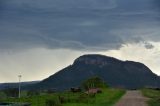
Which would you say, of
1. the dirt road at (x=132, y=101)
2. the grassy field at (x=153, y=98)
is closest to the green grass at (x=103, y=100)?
the dirt road at (x=132, y=101)

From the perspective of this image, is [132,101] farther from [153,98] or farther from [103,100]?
[153,98]

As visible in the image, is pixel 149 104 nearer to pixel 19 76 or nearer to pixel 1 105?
pixel 1 105

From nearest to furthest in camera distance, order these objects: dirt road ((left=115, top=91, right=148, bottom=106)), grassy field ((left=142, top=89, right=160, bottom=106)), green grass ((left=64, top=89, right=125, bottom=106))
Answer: dirt road ((left=115, top=91, right=148, bottom=106)) < grassy field ((left=142, top=89, right=160, bottom=106)) < green grass ((left=64, top=89, right=125, bottom=106))

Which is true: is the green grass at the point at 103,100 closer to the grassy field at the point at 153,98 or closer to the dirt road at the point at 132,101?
the dirt road at the point at 132,101

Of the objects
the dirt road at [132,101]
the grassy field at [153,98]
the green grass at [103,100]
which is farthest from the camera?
the green grass at [103,100]

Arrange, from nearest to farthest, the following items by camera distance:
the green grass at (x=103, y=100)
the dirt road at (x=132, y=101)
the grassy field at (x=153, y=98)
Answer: the dirt road at (x=132, y=101) → the grassy field at (x=153, y=98) → the green grass at (x=103, y=100)

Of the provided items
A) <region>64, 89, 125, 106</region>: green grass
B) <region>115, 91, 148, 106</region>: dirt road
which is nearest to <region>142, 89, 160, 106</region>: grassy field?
<region>115, 91, 148, 106</region>: dirt road

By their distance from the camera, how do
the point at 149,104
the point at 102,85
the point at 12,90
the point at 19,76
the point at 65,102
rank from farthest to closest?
the point at 12,90 → the point at 102,85 → the point at 19,76 → the point at 65,102 → the point at 149,104

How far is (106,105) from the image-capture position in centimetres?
7331

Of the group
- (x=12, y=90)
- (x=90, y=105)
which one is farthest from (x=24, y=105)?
(x=12, y=90)

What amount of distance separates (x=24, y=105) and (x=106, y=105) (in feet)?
45.2

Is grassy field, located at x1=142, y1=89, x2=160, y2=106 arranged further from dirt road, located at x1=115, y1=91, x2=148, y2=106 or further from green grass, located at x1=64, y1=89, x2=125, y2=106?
green grass, located at x1=64, y1=89, x2=125, y2=106

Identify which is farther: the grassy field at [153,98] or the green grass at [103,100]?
the green grass at [103,100]

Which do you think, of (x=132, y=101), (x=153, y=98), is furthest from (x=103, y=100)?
(x=153, y=98)
